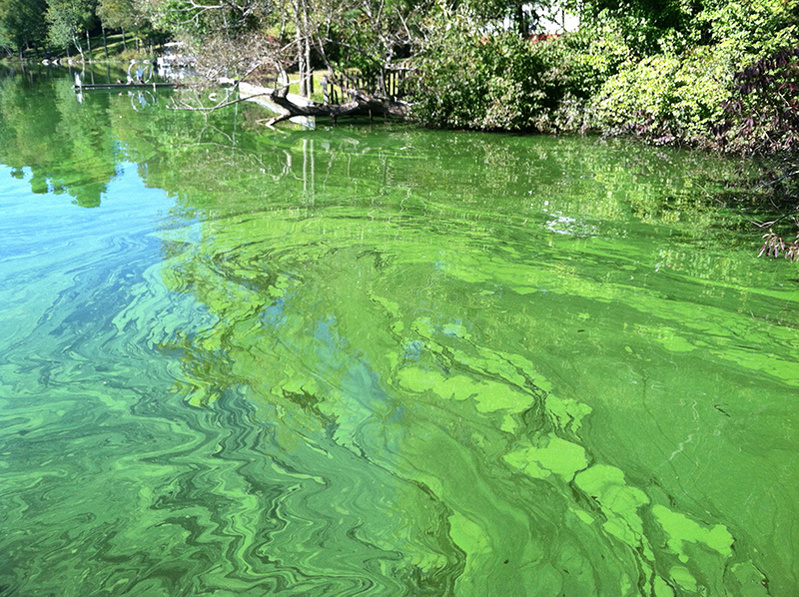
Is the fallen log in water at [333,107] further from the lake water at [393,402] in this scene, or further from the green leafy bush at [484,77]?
the lake water at [393,402]

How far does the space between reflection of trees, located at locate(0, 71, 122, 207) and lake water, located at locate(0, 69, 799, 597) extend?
0.81 meters

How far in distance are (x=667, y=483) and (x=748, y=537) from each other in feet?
0.86

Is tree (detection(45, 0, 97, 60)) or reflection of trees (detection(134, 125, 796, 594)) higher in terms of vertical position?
tree (detection(45, 0, 97, 60))

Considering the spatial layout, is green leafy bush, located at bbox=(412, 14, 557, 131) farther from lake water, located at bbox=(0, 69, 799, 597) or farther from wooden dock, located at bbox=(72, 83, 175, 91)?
wooden dock, located at bbox=(72, 83, 175, 91)

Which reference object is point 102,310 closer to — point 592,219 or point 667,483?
point 667,483

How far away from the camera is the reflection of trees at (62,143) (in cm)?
583

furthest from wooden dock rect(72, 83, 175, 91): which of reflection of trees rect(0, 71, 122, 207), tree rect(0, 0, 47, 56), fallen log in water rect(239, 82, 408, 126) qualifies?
tree rect(0, 0, 47, 56)

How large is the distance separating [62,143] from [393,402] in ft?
24.6

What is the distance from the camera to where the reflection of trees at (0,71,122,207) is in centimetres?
583

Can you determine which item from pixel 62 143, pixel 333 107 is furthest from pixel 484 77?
pixel 62 143

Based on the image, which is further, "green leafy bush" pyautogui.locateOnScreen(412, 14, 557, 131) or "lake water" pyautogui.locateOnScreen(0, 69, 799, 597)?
"green leafy bush" pyautogui.locateOnScreen(412, 14, 557, 131)

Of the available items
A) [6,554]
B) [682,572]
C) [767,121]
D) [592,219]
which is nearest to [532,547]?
[682,572]

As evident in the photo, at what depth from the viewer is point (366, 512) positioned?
5.89 ft

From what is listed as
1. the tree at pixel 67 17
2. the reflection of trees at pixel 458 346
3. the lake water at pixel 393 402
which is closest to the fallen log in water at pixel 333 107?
the reflection of trees at pixel 458 346
